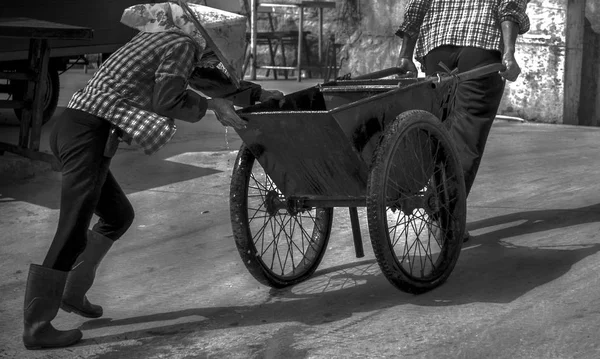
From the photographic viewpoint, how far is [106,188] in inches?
174

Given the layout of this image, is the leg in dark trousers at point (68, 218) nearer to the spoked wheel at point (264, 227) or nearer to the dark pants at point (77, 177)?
the dark pants at point (77, 177)

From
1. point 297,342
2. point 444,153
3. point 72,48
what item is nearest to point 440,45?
point 444,153

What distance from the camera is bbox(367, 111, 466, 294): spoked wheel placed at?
4230 mm

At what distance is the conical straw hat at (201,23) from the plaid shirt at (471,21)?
192 centimetres

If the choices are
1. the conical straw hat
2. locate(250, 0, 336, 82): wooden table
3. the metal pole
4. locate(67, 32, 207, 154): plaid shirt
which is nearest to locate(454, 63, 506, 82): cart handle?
the conical straw hat

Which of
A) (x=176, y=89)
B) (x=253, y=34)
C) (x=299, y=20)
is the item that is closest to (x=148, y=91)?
(x=176, y=89)

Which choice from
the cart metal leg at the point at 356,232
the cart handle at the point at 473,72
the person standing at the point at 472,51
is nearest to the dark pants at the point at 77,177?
the cart metal leg at the point at 356,232

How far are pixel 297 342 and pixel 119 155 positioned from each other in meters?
5.27

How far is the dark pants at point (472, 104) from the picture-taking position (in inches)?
223

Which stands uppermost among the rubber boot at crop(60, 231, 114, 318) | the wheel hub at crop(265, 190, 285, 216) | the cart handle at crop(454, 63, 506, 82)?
the cart handle at crop(454, 63, 506, 82)

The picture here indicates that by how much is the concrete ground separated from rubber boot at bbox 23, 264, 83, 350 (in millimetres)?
53

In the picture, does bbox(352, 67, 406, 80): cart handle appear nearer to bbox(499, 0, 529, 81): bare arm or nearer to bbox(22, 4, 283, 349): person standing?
bbox(499, 0, 529, 81): bare arm

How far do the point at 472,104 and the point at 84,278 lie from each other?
2504 millimetres

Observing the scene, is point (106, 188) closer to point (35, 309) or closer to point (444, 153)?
point (35, 309)
